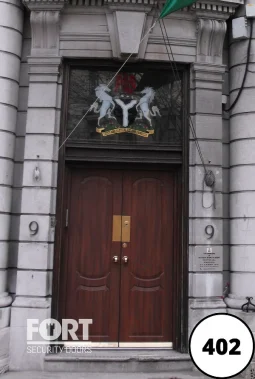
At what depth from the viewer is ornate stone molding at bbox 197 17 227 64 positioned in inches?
259

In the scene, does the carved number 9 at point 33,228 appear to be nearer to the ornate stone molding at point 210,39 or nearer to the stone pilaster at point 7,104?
the stone pilaster at point 7,104

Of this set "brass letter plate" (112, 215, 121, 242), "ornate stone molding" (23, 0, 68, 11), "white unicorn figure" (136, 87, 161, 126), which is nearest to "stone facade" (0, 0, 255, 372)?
"ornate stone molding" (23, 0, 68, 11)

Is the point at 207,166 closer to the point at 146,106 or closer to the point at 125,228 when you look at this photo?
the point at 146,106

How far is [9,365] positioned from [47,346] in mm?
604

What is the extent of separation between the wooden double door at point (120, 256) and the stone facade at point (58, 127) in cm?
46

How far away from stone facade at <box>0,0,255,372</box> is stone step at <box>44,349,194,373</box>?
73 centimetres

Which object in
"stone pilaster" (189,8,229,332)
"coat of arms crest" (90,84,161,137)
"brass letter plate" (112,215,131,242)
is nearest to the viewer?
"stone pilaster" (189,8,229,332)

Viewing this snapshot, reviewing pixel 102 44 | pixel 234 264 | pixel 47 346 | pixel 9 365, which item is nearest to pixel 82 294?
pixel 47 346

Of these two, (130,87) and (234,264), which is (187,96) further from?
(234,264)

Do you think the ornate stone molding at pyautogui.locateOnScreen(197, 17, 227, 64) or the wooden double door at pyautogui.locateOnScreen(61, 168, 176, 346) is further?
the ornate stone molding at pyautogui.locateOnScreen(197, 17, 227, 64)

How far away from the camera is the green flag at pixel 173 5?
235 inches

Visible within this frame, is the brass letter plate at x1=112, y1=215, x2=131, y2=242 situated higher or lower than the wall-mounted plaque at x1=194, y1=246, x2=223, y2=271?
higher

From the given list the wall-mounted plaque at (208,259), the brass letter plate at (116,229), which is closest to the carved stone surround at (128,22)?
the brass letter plate at (116,229)

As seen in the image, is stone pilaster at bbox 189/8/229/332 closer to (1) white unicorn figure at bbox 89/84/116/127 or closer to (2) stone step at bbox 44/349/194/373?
(2) stone step at bbox 44/349/194/373
